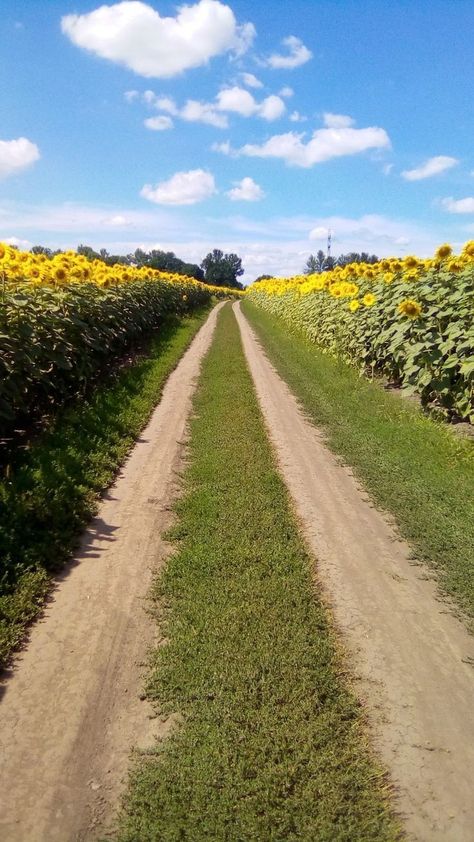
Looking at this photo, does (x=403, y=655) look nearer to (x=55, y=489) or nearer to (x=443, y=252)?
(x=55, y=489)

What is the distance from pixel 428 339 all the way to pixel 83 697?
7.62 metres

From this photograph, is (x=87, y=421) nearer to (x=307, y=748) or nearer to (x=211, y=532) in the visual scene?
(x=211, y=532)

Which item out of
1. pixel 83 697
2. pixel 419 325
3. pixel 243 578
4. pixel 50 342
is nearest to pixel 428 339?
pixel 419 325

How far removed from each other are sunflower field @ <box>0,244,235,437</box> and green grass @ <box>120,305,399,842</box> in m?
3.39

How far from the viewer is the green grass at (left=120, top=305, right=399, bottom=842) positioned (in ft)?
7.89

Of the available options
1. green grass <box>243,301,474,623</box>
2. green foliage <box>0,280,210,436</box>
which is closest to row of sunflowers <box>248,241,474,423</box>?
green grass <box>243,301,474,623</box>

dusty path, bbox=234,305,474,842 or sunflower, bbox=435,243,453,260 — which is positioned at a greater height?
sunflower, bbox=435,243,453,260

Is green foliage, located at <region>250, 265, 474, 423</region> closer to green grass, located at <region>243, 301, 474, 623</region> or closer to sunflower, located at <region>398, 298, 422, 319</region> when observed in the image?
sunflower, located at <region>398, 298, 422, 319</region>

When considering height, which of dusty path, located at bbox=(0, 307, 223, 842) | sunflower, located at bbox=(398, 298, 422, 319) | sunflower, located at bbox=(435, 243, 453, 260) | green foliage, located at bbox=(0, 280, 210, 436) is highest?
sunflower, located at bbox=(435, 243, 453, 260)

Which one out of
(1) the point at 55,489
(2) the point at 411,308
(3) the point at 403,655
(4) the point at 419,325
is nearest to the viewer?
(3) the point at 403,655

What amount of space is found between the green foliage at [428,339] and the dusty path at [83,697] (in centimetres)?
518

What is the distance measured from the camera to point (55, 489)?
5.53 metres

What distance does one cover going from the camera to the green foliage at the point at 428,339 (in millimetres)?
8297

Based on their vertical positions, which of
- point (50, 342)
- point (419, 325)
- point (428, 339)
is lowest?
point (50, 342)
